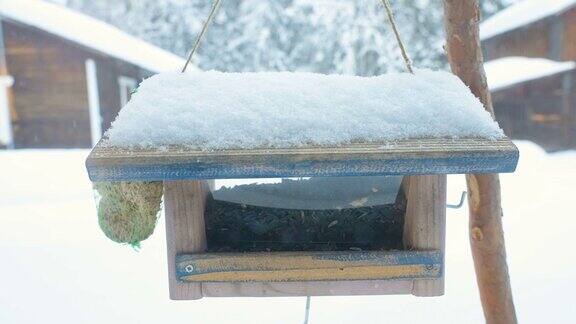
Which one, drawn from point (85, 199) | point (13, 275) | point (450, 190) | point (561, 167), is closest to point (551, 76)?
point (561, 167)

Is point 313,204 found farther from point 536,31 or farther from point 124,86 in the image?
point 536,31

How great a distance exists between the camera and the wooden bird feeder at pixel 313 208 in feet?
3.77

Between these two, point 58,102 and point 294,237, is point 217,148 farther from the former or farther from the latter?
point 58,102

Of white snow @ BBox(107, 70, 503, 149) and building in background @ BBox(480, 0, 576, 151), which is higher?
building in background @ BBox(480, 0, 576, 151)

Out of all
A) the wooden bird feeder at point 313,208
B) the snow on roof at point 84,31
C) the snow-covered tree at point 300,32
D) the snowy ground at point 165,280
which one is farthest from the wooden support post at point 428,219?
the snow-covered tree at point 300,32

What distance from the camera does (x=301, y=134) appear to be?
1.20m

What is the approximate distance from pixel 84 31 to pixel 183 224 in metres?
12.4

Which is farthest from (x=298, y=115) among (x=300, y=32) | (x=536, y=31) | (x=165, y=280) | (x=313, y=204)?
(x=300, y=32)

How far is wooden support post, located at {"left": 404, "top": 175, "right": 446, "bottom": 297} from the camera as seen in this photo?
142 centimetres

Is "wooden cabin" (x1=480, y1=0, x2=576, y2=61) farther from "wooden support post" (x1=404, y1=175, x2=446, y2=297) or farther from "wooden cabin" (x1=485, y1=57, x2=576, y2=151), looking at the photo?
"wooden support post" (x1=404, y1=175, x2=446, y2=297)

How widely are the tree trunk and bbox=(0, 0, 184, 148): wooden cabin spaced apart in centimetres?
1102

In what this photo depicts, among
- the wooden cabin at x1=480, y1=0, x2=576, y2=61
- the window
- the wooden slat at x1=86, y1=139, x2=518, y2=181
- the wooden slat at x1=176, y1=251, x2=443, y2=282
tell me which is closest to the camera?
the wooden slat at x1=86, y1=139, x2=518, y2=181

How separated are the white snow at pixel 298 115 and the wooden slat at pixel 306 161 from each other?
0.04 m

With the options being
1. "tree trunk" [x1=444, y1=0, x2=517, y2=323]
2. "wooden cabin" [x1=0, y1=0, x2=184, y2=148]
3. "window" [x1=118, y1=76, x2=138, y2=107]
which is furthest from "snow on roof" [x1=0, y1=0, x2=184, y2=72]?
"tree trunk" [x1=444, y1=0, x2=517, y2=323]
